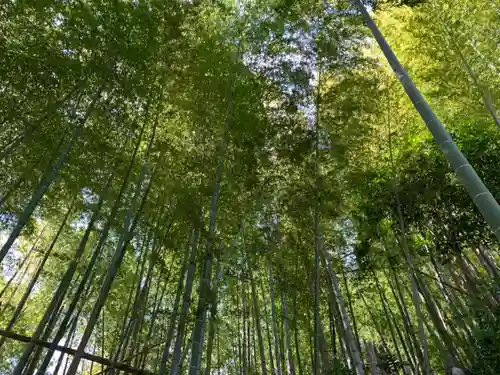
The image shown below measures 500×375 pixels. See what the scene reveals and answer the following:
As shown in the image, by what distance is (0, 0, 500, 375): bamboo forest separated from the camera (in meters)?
3.96

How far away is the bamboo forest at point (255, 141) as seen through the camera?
3.96m

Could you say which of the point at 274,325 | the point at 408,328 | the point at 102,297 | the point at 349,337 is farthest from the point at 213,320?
the point at 408,328

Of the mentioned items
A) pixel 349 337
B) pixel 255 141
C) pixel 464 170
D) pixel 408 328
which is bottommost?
pixel 464 170

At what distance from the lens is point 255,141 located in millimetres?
4449

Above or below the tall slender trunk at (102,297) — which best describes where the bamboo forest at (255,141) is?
above

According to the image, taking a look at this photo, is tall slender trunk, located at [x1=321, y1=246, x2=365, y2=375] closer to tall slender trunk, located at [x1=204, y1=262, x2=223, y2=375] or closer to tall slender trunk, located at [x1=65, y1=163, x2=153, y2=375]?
tall slender trunk, located at [x1=204, y1=262, x2=223, y2=375]

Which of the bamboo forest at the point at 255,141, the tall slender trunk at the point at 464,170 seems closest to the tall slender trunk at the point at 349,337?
the bamboo forest at the point at 255,141

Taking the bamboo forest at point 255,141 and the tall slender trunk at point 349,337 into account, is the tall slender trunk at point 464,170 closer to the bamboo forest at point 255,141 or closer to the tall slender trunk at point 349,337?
the bamboo forest at point 255,141

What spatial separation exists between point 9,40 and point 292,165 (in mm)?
3560

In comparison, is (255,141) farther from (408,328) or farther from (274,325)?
(408,328)

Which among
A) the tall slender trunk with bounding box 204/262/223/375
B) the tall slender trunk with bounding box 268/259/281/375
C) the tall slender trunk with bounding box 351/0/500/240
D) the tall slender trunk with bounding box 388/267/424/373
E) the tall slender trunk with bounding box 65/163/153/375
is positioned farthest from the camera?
the tall slender trunk with bounding box 268/259/281/375

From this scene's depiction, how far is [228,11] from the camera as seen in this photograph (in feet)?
17.3

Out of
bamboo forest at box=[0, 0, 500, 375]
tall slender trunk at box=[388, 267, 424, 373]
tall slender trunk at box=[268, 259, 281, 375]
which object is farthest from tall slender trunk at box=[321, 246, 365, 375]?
tall slender trunk at box=[268, 259, 281, 375]

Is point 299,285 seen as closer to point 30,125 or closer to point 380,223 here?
point 380,223
